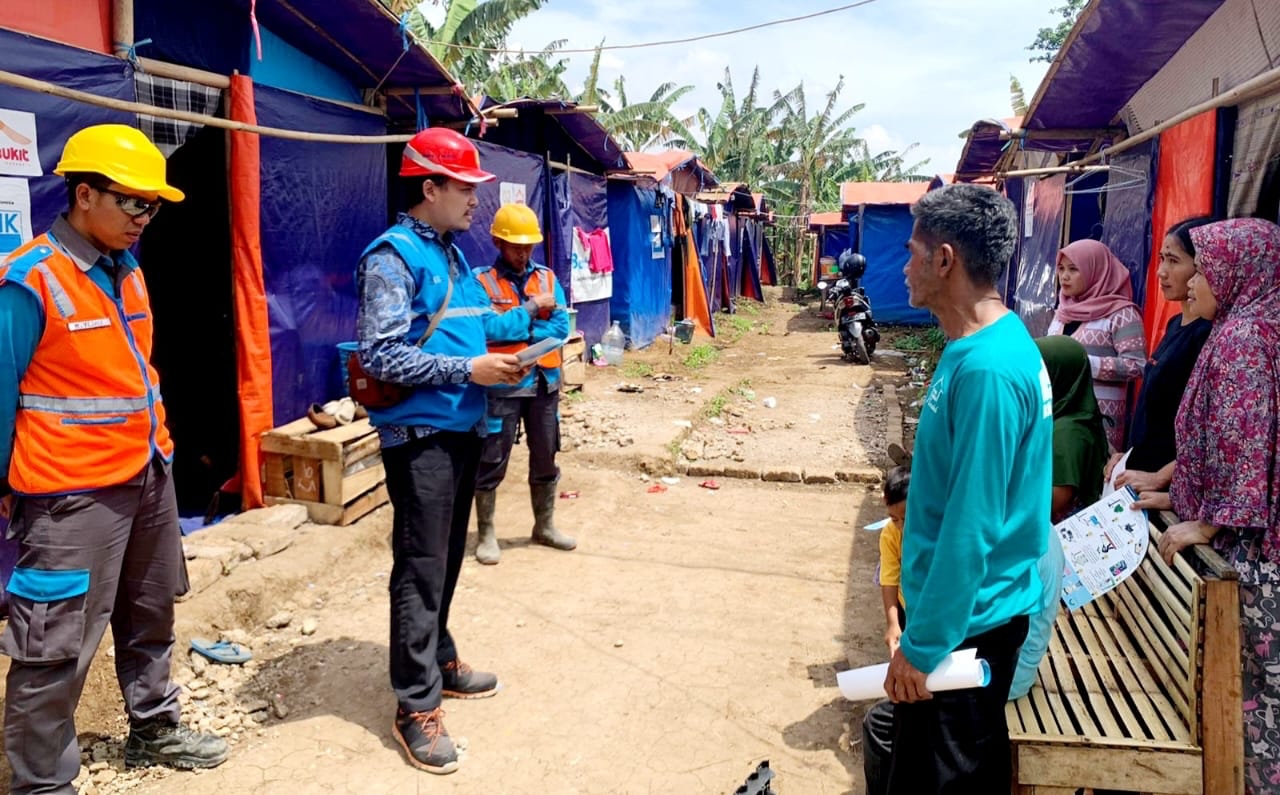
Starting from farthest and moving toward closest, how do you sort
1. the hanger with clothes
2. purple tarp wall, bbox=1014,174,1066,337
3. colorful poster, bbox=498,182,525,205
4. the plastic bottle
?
→ the plastic bottle, colorful poster, bbox=498,182,525,205, purple tarp wall, bbox=1014,174,1066,337, the hanger with clothes

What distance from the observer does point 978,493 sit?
172cm

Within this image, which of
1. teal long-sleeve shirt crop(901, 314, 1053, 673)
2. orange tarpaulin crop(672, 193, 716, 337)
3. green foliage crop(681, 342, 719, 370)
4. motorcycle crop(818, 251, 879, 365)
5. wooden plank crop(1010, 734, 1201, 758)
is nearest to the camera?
teal long-sleeve shirt crop(901, 314, 1053, 673)

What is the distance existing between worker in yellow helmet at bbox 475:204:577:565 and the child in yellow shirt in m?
2.07

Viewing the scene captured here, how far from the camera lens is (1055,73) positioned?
539 centimetres

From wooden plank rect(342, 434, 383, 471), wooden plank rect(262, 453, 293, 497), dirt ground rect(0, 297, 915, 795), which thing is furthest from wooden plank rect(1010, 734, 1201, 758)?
wooden plank rect(262, 453, 293, 497)

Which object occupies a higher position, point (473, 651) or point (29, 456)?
point (29, 456)

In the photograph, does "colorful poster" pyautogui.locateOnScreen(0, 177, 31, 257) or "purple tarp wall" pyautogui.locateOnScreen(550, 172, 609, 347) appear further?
"purple tarp wall" pyautogui.locateOnScreen(550, 172, 609, 347)

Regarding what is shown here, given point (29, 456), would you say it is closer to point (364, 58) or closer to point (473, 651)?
point (473, 651)

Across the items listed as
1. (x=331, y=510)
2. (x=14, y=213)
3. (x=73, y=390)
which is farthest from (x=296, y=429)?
(x=73, y=390)

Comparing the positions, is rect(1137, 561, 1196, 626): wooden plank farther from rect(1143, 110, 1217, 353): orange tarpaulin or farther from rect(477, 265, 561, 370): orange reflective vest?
rect(477, 265, 561, 370): orange reflective vest

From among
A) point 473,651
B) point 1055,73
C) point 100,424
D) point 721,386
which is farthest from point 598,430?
point 100,424

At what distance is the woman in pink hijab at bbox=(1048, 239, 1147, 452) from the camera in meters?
4.15

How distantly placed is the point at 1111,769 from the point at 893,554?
0.86m

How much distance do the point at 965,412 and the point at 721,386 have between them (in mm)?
9010
